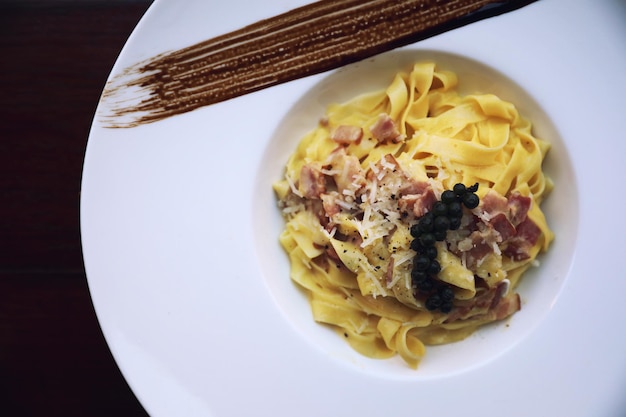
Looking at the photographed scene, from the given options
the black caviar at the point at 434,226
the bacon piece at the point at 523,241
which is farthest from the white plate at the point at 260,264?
the black caviar at the point at 434,226

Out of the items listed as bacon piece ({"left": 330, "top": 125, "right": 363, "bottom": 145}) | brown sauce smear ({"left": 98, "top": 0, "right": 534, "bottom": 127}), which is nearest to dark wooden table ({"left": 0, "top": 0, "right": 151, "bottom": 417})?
brown sauce smear ({"left": 98, "top": 0, "right": 534, "bottom": 127})

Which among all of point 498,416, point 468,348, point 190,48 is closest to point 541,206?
point 468,348

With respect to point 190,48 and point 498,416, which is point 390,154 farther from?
point 498,416

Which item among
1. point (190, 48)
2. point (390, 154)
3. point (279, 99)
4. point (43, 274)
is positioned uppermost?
point (190, 48)

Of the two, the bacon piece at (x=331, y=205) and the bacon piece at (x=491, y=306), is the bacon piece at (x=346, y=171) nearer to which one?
the bacon piece at (x=331, y=205)

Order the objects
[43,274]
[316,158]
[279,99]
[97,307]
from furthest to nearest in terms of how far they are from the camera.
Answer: [43,274] < [316,158] < [279,99] < [97,307]

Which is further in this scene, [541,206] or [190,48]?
[541,206]

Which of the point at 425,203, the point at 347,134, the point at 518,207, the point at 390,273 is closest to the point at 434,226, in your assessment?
the point at 425,203

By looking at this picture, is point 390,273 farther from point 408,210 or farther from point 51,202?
point 51,202
